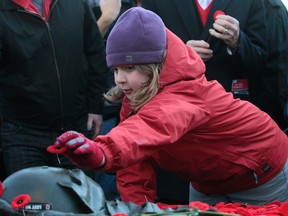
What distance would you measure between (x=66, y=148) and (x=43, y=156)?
2090 mm

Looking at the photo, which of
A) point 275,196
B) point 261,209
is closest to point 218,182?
point 275,196

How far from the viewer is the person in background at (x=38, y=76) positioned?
14.0 ft

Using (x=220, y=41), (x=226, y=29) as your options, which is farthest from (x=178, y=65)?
(x=220, y=41)

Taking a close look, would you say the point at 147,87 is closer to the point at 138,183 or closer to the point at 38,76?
the point at 138,183

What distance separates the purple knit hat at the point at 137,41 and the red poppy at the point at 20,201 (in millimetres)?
1000

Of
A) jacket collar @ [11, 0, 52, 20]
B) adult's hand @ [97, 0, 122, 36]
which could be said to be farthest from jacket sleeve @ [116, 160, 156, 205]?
adult's hand @ [97, 0, 122, 36]

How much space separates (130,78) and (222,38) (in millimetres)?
1389

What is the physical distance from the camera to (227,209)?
2611 mm

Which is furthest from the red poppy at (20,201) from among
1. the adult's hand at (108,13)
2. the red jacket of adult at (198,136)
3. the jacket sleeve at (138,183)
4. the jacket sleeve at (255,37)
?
the adult's hand at (108,13)

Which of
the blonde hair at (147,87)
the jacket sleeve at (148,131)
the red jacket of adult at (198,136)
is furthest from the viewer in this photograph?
the blonde hair at (147,87)

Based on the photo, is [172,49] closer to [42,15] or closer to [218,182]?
[218,182]

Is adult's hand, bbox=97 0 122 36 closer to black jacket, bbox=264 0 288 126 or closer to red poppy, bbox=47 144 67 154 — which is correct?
black jacket, bbox=264 0 288 126

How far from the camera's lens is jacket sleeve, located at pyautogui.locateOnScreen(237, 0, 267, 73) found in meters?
4.37

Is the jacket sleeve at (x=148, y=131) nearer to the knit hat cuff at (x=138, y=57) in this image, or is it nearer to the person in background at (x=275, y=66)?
the knit hat cuff at (x=138, y=57)
